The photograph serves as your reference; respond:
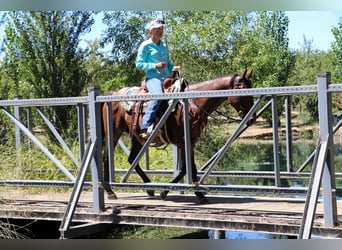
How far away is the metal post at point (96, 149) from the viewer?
6445 mm

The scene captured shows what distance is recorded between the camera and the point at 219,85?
6852mm

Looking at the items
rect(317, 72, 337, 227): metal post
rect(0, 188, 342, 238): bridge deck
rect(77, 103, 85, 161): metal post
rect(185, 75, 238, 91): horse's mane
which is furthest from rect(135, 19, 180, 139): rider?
rect(317, 72, 337, 227): metal post

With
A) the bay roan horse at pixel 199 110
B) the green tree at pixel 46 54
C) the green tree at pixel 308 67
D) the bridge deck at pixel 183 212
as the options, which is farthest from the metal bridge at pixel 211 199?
the green tree at pixel 308 67

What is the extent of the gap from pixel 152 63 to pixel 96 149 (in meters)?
1.00

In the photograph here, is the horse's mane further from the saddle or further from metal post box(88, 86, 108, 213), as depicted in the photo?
metal post box(88, 86, 108, 213)

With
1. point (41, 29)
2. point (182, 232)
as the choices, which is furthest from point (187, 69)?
point (182, 232)

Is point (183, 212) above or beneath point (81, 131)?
beneath

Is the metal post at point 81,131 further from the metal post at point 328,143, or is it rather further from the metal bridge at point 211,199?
the metal post at point 328,143

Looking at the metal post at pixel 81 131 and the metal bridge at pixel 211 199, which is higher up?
the metal post at pixel 81 131

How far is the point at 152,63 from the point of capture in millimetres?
6906

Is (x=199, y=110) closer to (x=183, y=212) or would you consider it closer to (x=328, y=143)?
(x=183, y=212)

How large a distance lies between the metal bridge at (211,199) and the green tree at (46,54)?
10.4 meters

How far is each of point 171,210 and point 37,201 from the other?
1.67 metres

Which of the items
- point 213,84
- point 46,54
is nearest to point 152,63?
point 213,84
